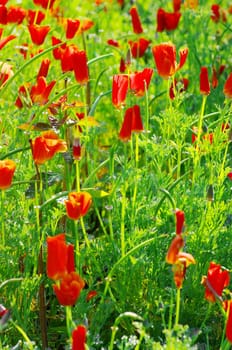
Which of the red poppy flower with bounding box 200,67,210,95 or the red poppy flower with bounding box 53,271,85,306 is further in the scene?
the red poppy flower with bounding box 200,67,210,95

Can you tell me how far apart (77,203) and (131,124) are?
32 centimetres

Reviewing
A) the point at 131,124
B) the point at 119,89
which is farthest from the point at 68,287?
the point at 119,89

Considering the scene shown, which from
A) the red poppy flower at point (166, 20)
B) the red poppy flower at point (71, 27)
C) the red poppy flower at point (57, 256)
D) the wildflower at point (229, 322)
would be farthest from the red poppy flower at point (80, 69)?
the red poppy flower at point (166, 20)

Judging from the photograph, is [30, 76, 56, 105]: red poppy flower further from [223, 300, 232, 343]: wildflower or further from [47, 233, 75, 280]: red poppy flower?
[223, 300, 232, 343]: wildflower

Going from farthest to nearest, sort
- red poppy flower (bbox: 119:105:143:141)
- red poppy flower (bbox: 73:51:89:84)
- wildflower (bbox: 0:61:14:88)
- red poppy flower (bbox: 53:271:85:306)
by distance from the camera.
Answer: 1. wildflower (bbox: 0:61:14:88)
2. red poppy flower (bbox: 73:51:89:84)
3. red poppy flower (bbox: 119:105:143:141)
4. red poppy flower (bbox: 53:271:85:306)

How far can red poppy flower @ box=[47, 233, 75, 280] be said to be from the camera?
1.69m

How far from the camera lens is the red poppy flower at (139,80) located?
2336 mm

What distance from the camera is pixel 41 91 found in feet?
7.54

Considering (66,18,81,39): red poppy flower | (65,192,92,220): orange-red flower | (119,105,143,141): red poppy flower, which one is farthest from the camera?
(66,18,81,39): red poppy flower

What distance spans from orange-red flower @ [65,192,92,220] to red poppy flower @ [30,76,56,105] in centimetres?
46

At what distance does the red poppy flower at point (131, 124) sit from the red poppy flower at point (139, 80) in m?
0.21

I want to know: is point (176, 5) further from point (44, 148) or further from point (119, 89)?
point (44, 148)

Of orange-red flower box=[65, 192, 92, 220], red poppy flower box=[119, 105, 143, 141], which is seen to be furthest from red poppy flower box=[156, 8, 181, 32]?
orange-red flower box=[65, 192, 92, 220]

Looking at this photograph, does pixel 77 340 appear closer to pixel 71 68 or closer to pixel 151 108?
pixel 71 68
